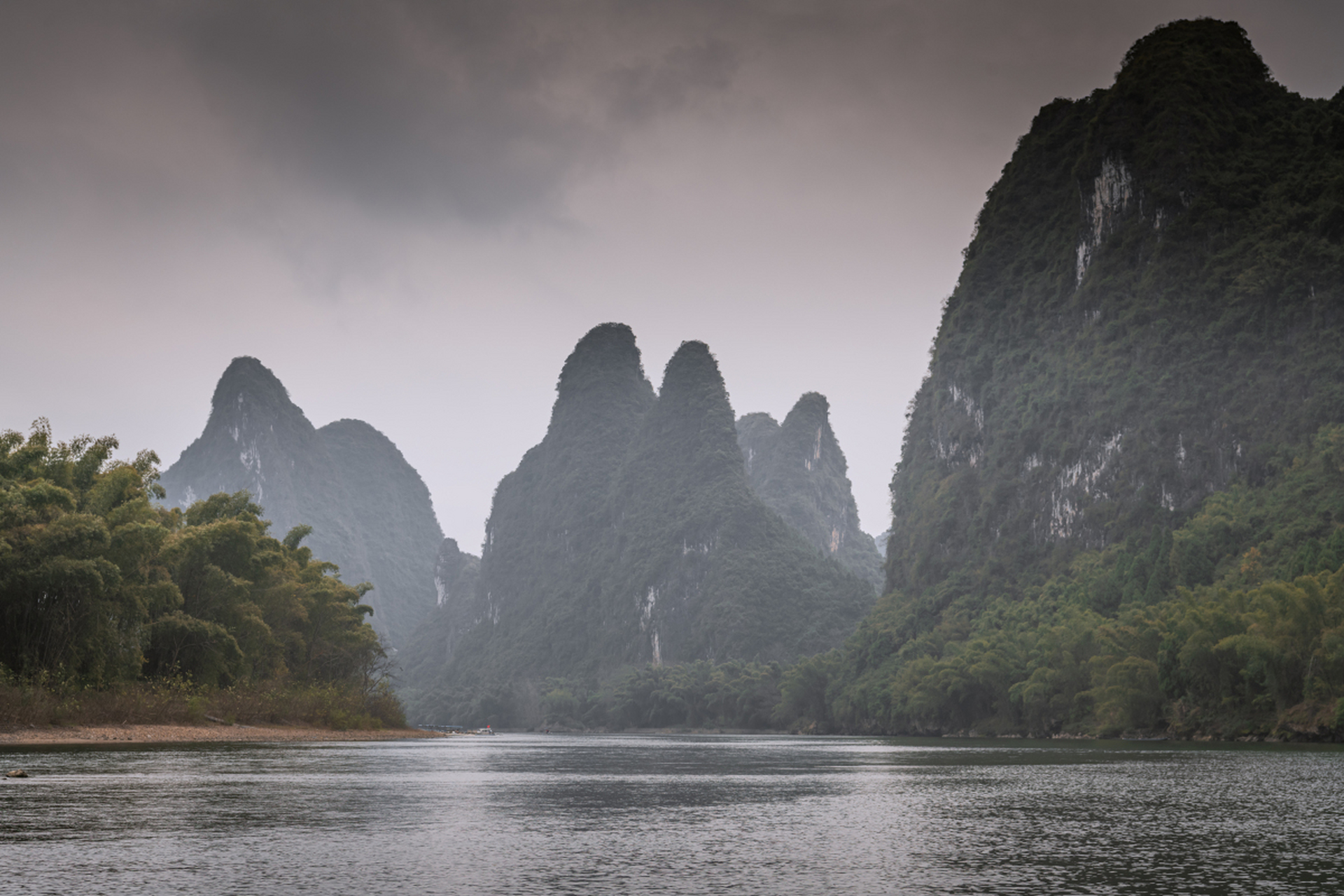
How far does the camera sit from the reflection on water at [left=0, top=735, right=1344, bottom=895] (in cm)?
818

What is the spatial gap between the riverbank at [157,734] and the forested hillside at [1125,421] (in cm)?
3945

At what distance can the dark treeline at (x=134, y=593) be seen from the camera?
3089cm

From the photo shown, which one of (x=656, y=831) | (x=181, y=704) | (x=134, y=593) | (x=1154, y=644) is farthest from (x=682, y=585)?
(x=656, y=831)

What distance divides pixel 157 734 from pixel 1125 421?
88135mm

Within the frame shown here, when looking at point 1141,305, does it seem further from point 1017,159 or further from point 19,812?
point 19,812

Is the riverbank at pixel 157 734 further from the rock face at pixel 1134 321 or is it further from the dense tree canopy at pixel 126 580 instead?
the rock face at pixel 1134 321

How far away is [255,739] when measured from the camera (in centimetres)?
3916

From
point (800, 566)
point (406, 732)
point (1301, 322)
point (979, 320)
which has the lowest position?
point (406, 732)

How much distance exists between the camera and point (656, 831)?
11703 mm

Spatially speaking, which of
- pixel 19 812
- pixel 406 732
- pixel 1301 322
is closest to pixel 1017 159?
pixel 1301 322

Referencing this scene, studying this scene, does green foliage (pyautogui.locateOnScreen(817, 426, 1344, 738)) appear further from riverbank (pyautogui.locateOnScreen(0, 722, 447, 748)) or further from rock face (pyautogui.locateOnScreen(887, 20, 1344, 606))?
riverbank (pyautogui.locateOnScreen(0, 722, 447, 748))

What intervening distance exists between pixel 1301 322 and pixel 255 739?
87484 mm

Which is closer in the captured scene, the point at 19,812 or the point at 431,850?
the point at 431,850

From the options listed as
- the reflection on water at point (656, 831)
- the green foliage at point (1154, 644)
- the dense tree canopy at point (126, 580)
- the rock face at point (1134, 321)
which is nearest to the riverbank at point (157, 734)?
the dense tree canopy at point (126, 580)
